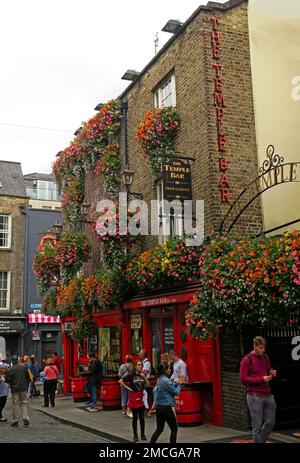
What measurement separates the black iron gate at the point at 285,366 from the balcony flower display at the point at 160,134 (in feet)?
17.0

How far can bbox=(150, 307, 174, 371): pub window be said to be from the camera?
1304 centimetres

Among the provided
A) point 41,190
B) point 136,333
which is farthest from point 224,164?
point 41,190

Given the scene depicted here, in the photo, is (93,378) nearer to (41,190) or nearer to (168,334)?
(168,334)

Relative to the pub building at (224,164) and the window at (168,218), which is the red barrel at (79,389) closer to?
the pub building at (224,164)

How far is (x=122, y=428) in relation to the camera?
1120 cm

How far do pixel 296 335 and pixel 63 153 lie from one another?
13.1m

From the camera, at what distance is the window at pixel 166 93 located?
1377cm

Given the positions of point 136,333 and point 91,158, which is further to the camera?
point 91,158

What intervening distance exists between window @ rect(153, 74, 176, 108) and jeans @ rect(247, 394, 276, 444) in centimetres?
866

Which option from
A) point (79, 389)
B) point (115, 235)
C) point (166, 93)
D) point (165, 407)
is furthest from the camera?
point (79, 389)

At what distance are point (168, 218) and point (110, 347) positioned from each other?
565 cm

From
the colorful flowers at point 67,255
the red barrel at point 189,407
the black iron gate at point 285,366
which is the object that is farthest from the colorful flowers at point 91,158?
the black iron gate at point 285,366

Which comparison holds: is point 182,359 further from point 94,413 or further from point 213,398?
point 94,413

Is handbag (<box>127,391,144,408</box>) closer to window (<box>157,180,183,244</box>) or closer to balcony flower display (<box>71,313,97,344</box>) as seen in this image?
window (<box>157,180,183,244</box>)
